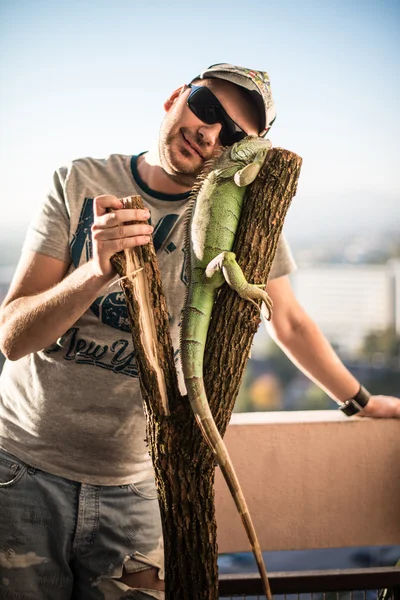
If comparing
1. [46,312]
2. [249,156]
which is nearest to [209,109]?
[249,156]

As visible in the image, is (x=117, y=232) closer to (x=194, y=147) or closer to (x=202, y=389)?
(x=202, y=389)

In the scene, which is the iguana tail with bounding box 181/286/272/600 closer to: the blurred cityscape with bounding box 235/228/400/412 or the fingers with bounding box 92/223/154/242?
the fingers with bounding box 92/223/154/242

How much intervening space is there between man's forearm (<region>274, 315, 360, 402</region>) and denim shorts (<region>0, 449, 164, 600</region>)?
0.89m

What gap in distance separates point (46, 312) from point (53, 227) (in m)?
0.39

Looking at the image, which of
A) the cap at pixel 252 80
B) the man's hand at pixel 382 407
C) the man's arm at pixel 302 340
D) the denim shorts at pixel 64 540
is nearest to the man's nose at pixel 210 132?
the cap at pixel 252 80

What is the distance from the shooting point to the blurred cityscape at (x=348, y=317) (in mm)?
14883

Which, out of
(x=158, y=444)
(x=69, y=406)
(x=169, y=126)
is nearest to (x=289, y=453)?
(x=69, y=406)

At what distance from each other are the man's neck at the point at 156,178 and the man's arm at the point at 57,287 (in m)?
0.40

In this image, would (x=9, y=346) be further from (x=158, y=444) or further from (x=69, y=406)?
(x=158, y=444)

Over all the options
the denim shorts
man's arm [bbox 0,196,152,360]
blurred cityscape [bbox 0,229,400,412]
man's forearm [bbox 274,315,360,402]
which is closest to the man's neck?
man's arm [bbox 0,196,152,360]

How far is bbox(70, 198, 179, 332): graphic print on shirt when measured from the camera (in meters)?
1.91

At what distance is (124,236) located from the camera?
1.38 metres

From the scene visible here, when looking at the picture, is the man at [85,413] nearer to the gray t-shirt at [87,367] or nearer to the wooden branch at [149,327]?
the gray t-shirt at [87,367]

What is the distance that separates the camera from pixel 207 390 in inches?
58.1
